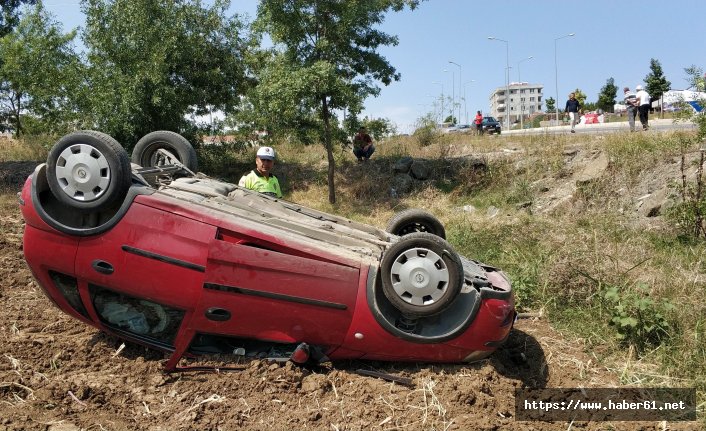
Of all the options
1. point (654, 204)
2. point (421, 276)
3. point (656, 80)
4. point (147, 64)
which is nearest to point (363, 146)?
point (147, 64)

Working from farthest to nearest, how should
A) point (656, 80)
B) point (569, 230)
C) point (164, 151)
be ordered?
point (656, 80) < point (569, 230) < point (164, 151)

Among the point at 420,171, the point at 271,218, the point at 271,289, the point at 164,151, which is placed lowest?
the point at 271,289

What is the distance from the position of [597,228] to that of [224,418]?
6.48 metres

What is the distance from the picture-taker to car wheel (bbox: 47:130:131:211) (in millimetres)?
3812

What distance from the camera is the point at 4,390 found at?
12.4 feet

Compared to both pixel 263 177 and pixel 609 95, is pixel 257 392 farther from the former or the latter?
pixel 609 95

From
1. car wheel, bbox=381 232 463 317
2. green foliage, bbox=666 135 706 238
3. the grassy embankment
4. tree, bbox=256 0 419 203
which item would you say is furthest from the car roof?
tree, bbox=256 0 419 203

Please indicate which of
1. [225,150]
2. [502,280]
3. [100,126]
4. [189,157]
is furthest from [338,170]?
[502,280]

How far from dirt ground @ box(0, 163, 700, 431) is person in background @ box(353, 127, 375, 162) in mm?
11538

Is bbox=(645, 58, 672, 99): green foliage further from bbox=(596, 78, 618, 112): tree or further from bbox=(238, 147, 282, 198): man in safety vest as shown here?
bbox=(238, 147, 282, 198): man in safety vest

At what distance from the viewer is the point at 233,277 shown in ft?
12.3

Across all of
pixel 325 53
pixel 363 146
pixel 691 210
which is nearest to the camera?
pixel 691 210

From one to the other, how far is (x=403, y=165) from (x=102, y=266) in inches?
443

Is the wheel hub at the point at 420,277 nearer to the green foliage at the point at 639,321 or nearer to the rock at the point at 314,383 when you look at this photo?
the rock at the point at 314,383
